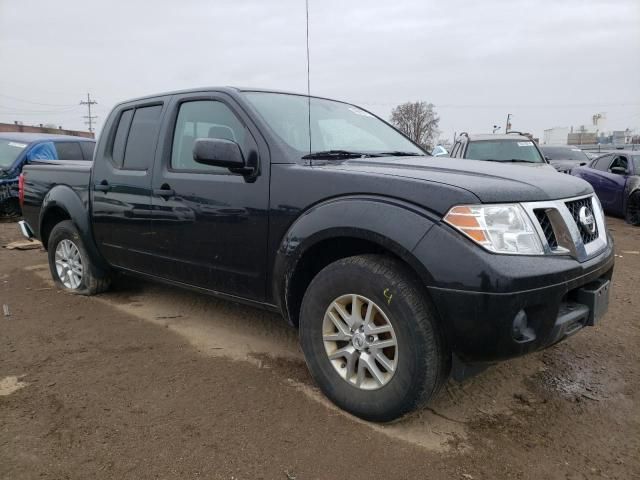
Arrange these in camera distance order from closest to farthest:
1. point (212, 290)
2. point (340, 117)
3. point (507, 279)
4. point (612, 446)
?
point (507, 279), point (612, 446), point (212, 290), point (340, 117)

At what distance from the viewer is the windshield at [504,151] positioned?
27.5 ft

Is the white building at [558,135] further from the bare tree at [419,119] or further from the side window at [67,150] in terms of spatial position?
the side window at [67,150]

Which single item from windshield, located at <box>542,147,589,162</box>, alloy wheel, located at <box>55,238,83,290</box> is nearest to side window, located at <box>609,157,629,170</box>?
windshield, located at <box>542,147,589,162</box>

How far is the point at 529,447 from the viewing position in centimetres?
230

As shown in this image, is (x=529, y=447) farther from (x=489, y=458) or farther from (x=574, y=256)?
(x=574, y=256)

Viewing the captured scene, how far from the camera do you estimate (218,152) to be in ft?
9.14

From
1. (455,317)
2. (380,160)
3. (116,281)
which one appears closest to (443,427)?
(455,317)

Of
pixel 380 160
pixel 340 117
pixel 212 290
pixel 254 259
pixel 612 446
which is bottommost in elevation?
pixel 612 446

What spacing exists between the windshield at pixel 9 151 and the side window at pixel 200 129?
24.3 ft

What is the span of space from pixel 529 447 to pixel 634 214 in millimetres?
8453

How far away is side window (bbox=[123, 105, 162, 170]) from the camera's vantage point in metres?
3.70

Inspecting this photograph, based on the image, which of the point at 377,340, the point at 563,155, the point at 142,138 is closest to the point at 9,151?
the point at 142,138

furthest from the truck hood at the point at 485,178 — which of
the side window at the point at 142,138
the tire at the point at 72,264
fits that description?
the tire at the point at 72,264

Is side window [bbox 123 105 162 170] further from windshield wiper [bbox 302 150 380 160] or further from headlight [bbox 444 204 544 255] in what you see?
headlight [bbox 444 204 544 255]
